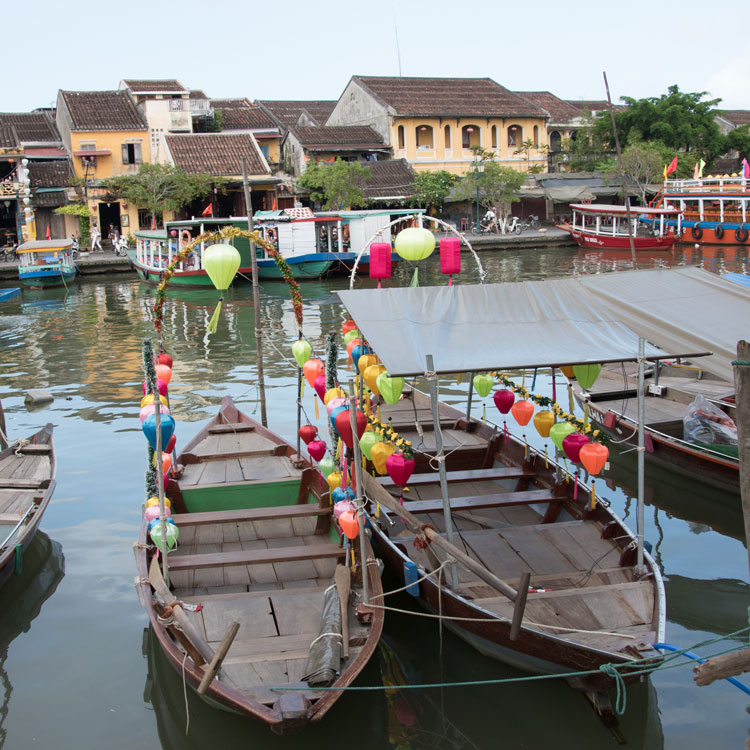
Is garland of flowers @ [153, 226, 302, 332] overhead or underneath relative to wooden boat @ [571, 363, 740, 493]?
overhead

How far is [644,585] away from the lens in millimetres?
6004

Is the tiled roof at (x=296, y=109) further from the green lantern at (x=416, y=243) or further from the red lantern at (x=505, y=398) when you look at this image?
the red lantern at (x=505, y=398)

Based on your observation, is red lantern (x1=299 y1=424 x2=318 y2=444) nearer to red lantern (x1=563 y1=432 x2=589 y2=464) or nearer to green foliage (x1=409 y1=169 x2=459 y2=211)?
red lantern (x1=563 y1=432 x2=589 y2=464)

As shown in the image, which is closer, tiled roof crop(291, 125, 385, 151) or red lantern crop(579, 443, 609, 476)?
red lantern crop(579, 443, 609, 476)

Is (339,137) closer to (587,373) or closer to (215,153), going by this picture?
(215,153)

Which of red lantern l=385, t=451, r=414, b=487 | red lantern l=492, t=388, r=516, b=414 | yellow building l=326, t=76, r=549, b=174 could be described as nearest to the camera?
red lantern l=385, t=451, r=414, b=487

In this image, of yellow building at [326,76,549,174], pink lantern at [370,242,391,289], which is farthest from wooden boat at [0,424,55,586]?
yellow building at [326,76,549,174]

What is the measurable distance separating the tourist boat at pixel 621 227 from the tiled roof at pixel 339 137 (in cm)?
1043

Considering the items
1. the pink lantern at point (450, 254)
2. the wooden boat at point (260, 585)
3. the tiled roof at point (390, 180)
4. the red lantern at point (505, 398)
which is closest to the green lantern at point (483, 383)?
the red lantern at point (505, 398)

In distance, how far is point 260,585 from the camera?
21.8 ft

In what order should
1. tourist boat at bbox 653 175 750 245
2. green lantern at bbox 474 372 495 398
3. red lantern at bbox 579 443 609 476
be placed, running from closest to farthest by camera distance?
red lantern at bbox 579 443 609 476
green lantern at bbox 474 372 495 398
tourist boat at bbox 653 175 750 245

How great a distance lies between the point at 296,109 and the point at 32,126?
15.9 m

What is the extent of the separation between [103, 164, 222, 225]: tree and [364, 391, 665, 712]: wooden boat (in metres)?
28.2

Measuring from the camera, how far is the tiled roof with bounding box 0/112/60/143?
38156 millimetres
